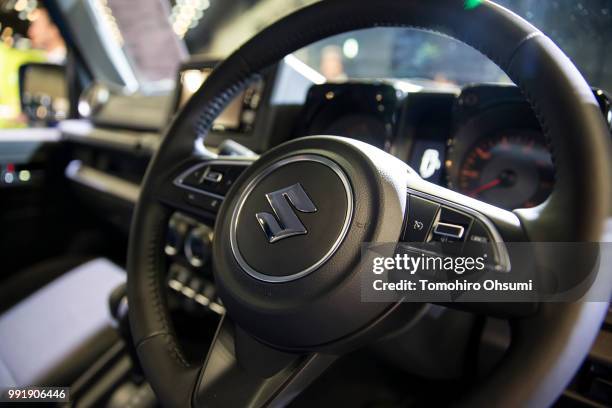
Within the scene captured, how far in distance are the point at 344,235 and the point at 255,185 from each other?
0.17m

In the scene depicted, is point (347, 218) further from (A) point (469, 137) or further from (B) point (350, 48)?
(B) point (350, 48)

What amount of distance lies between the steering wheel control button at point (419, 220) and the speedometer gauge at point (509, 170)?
549mm

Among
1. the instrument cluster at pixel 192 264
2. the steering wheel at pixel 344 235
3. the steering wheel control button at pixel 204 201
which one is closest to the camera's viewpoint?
the steering wheel at pixel 344 235

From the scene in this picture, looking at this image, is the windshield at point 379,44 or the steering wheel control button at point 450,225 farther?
the windshield at point 379,44

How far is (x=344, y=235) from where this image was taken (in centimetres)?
52

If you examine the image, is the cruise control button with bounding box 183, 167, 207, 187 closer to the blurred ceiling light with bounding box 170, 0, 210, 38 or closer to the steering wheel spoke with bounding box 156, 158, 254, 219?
the steering wheel spoke with bounding box 156, 158, 254, 219

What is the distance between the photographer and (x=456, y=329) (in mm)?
733

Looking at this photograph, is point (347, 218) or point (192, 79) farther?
point (192, 79)

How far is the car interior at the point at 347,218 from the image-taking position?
1.53 ft

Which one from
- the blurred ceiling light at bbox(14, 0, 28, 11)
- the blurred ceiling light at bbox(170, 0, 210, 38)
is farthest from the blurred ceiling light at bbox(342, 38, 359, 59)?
the blurred ceiling light at bbox(14, 0, 28, 11)

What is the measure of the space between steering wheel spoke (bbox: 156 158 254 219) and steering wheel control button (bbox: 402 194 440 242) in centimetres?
28

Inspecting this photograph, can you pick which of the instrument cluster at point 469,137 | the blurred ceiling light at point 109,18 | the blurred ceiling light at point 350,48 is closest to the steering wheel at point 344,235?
the instrument cluster at point 469,137

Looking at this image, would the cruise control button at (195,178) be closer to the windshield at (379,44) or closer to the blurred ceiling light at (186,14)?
the windshield at (379,44)

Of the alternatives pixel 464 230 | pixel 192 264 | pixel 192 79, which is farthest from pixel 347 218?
pixel 192 79
